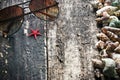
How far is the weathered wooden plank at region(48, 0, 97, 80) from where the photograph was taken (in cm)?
140

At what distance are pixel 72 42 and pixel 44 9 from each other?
0.68 ft

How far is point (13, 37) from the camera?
148cm

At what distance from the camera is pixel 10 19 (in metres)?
1.46

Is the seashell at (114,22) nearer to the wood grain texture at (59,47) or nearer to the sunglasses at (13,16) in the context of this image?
the wood grain texture at (59,47)

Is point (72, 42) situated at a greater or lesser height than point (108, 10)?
lesser

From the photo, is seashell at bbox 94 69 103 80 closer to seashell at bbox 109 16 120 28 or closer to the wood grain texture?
the wood grain texture

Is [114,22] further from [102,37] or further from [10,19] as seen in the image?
[10,19]

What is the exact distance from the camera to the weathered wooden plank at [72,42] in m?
1.40

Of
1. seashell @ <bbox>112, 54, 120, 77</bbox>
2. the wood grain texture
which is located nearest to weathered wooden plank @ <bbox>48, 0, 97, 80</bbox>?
the wood grain texture

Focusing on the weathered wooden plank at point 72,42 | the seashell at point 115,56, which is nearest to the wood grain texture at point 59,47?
the weathered wooden plank at point 72,42

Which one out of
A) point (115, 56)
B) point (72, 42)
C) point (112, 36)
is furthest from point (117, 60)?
point (72, 42)

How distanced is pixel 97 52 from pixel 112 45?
82 millimetres

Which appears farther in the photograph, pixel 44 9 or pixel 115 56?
pixel 44 9

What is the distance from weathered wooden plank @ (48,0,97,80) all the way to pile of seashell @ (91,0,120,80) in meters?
0.04
